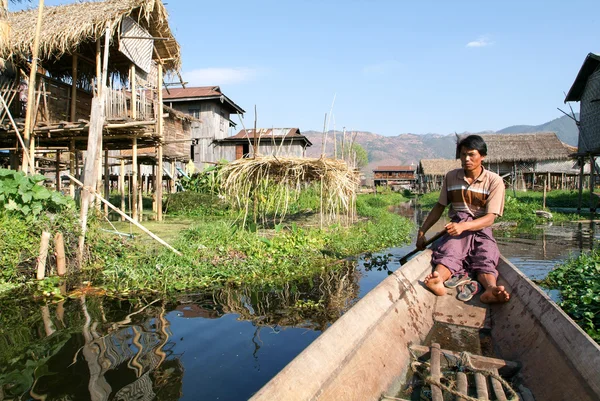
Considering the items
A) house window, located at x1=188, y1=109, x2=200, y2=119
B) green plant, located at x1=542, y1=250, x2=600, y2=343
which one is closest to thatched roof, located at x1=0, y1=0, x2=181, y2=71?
green plant, located at x1=542, y1=250, x2=600, y2=343

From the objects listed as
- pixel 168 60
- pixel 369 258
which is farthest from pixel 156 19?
pixel 369 258

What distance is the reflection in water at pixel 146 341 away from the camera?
9.53ft

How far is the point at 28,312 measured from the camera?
443cm

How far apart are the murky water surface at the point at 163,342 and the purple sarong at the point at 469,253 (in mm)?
1374

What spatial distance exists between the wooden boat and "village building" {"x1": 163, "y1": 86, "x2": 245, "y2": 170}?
67.1 ft

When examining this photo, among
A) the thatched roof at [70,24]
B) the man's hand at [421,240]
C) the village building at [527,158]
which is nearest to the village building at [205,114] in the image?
the thatched roof at [70,24]

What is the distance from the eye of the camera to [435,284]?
12.2 feet

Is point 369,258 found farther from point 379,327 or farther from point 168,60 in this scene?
point 168,60

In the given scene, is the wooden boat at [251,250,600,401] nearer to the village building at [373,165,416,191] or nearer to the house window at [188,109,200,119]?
the house window at [188,109,200,119]

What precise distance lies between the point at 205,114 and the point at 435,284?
853 inches

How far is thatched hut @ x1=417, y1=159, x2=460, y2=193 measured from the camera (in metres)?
36.9

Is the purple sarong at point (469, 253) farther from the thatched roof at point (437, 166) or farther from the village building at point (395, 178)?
the village building at point (395, 178)

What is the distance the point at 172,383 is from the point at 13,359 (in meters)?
1.41

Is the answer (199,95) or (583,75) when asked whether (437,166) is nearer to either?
(583,75)
